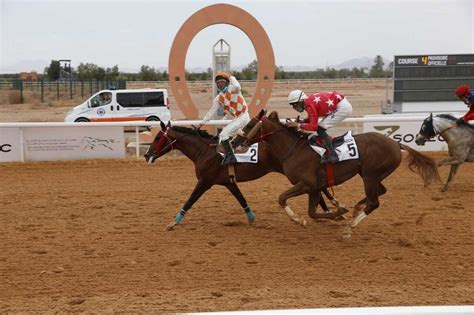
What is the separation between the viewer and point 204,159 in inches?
307

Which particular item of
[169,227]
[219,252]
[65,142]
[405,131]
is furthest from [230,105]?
[405,131]

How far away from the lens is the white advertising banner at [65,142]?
1362cm

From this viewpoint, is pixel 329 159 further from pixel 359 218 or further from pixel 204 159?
pixel 204 159

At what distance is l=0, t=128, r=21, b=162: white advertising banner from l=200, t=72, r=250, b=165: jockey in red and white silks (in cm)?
734

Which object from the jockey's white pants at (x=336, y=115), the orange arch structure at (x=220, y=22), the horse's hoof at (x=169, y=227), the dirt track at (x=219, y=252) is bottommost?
the dirt track at (x=219, y=252)

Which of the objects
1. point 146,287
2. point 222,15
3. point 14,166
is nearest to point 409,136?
point 222,15

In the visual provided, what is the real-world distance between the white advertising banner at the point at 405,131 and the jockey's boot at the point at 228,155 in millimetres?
7790

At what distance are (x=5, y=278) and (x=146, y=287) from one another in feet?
4.97

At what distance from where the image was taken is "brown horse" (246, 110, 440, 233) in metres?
7.09

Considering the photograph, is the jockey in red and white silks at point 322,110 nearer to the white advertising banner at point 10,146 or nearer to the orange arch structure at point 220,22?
the white advertising banner at point 10,146

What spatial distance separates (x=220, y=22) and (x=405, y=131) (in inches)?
239

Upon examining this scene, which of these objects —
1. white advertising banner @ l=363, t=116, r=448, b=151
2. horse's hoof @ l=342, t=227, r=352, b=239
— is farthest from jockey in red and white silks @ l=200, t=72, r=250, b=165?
white advertising banner @ l=363, t=116, r=448, b=151

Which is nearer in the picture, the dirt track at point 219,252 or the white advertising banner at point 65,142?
the dirt track at point 219,252

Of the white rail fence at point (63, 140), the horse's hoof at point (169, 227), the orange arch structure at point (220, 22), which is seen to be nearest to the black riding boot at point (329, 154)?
the horse's hoof at point (169, 227)
